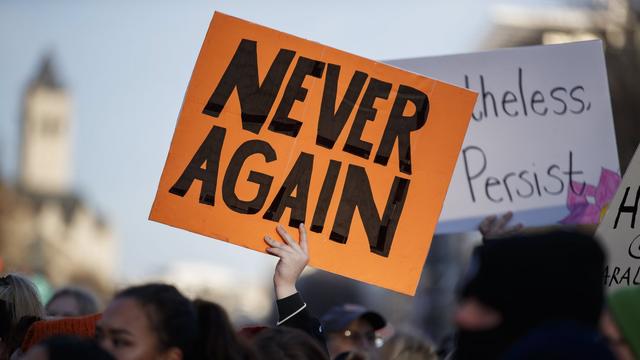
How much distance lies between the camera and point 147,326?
175 inches

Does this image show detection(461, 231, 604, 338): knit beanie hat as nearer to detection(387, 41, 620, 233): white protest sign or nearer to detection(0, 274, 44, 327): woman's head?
detection(0, 274, 44, 327): woman's head

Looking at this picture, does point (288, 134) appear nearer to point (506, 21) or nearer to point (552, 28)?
point (552, 28)

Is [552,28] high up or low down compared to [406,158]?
up

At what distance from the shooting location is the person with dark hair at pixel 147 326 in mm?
4402

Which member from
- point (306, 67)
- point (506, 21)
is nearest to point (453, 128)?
point (306, 67)

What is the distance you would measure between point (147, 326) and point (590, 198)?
9.98 feet

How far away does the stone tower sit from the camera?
586 feet

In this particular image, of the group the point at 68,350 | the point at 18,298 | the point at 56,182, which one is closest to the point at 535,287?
the point at 68,350

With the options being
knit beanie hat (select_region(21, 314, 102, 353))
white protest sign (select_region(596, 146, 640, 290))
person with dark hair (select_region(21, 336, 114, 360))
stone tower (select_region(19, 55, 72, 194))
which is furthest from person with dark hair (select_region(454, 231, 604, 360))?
stone tower (select_region(19, 55, 72, 194))

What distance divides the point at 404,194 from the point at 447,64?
155 cm

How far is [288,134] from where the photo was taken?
19.5ft

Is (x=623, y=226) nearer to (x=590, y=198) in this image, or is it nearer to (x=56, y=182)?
(x=590, y=198)

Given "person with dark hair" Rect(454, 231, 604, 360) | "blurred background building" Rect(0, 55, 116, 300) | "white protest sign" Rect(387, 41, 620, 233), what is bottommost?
"blurred background building" Rect(0, 55, 116, 300)

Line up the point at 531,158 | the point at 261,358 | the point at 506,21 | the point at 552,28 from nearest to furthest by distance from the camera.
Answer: the point at 261,358 < the point at 531,158 < the point at 552,28 < the point at 506,21
